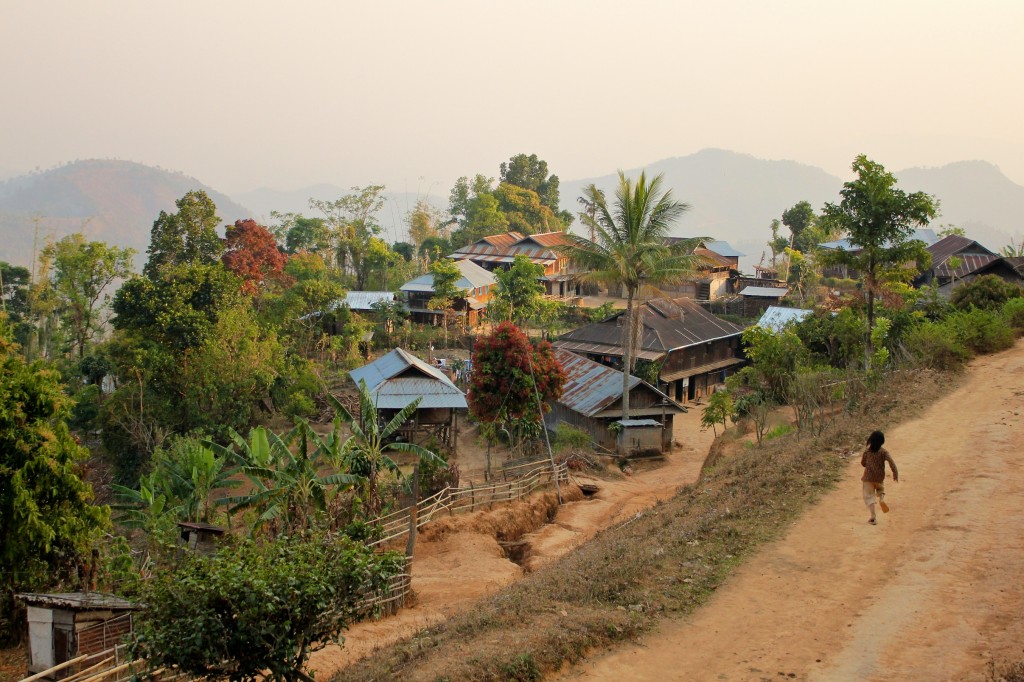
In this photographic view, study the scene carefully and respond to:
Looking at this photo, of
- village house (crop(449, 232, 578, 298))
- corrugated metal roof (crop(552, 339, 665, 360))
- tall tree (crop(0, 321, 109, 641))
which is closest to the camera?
tall tree (crop(0, 321, 109, 641))

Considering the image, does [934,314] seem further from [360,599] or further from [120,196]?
[120,196]

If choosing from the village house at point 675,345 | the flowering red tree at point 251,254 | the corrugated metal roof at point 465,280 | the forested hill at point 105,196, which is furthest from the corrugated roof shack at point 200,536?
the forested hill at point 105,196

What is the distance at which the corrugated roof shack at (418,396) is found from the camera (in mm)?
26953

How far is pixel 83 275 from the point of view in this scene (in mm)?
37438

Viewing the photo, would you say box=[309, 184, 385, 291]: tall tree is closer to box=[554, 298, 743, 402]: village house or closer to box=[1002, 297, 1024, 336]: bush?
box=[554, 298, 743, 402]: village house

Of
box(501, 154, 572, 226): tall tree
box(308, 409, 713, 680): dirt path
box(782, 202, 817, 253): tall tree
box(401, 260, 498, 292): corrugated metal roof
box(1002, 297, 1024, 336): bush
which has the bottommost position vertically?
box(308, 409, 713, 680): dirt path

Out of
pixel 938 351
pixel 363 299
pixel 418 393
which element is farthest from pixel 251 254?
pixel 938 351

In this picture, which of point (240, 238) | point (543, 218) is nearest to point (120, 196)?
point (543, 218)

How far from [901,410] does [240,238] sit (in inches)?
1462

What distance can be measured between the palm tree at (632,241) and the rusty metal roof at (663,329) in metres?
8.16

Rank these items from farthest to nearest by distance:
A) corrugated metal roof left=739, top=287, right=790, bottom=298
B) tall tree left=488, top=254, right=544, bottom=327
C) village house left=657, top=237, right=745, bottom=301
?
village house left=657, top=237, right=745, bottom=301
corrugated metal roof left=739, top=287, right=790, bottom=298
tall tree left=488, top=254, right=544, bottom=327

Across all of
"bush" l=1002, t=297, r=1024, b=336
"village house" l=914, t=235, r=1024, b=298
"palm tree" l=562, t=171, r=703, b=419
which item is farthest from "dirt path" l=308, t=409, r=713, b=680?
"village house" l=914, t=235, r=1024, b=298

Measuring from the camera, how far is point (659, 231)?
87.4 feet

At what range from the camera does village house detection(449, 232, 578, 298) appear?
55.5 m
